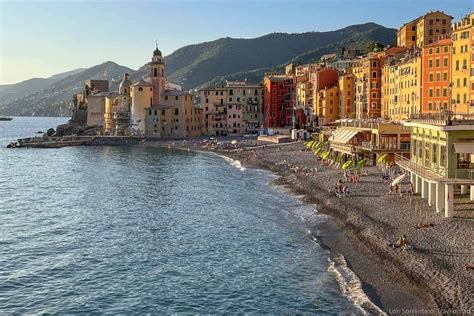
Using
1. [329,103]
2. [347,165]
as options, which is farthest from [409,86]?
[329,103]

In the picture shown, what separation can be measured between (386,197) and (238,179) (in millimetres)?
29086

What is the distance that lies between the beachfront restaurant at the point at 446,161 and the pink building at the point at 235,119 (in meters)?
106

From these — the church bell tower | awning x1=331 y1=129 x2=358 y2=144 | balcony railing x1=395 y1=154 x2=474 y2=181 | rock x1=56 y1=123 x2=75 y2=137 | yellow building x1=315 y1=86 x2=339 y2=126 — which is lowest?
balcony railing x1=395 y1=154 x2=474 y2=181

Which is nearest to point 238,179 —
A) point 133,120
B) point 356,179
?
point 356,179

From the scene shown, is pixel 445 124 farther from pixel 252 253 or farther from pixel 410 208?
pixel 252 253

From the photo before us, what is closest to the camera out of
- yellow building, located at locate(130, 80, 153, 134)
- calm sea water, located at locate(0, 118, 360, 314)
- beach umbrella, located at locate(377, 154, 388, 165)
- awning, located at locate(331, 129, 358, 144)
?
calm sea water, located at locate(0, 118, 360, 314)

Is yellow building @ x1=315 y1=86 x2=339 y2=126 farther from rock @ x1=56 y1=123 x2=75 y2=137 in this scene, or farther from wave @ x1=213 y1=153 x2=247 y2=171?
rock @ x1=56 y1=123 x2=75 y2=137

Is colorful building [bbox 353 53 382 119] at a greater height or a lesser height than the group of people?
greater

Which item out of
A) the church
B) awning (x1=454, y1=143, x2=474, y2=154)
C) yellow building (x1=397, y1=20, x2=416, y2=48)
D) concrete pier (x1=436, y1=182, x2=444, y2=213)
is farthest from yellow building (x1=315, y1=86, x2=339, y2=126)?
awning (x1=454, y1=143, x2=474, y2=154)

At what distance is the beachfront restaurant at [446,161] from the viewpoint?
130 ft

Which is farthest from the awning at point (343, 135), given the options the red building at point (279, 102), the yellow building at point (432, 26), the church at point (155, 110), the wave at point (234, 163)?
the church at point (155, 110)

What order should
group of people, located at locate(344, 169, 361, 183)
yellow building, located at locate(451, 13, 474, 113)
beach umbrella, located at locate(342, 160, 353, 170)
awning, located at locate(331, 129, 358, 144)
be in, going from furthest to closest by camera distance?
1. awning, located at locate(331, 129, 358, 144)
2. yellow building, located at locate(451, 13, 474, 113)
3. beach umbrella, located at locate(342, 160, 353, 170)
4. group of people, located at locate(344, 169, 361, 183)

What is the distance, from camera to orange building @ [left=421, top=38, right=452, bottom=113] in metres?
76.2

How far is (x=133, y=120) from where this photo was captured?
150500mm
